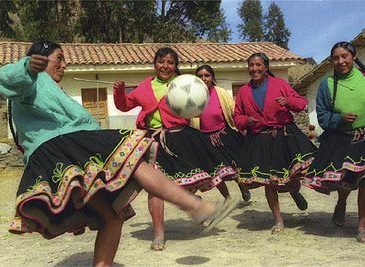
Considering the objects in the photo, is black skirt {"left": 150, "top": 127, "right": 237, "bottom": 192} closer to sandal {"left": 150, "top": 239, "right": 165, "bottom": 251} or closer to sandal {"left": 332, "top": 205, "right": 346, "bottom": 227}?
sandal {"left": 150, "top": 239, "right": 165, "bottom": 251}

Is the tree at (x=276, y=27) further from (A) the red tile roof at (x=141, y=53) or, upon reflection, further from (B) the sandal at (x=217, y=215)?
(B) the sandal at (x=217, y=215)

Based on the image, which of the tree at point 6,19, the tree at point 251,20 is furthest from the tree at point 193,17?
the tree at point 251,20

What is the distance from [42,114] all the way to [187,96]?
1.20 m

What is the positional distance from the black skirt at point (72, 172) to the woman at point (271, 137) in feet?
6.72

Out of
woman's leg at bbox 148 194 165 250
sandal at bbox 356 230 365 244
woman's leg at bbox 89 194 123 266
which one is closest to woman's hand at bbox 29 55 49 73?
woman's leg at bbox 89 194 123 266

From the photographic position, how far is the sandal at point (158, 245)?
15.3 ft

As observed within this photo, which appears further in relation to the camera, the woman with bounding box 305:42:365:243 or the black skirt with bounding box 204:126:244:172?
the black skirt with bounding box 204:126:244:172

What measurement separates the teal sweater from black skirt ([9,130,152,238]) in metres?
0.09

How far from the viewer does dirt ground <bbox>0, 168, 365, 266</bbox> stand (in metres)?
4.09

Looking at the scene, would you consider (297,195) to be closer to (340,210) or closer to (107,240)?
(340,210)

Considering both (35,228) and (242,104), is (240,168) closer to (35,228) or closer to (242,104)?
(242,104)

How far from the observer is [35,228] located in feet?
10.3

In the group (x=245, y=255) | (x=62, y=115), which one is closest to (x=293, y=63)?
(x=245, y=255)

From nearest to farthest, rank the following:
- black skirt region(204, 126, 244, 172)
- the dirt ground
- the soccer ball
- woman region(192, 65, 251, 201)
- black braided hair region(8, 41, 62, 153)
A: black braided hair region(8, 41, 62, 153) → the soccer ball → the dirt ground → black skirt region(204, 126, 244, 172) → woman region(192, 65, 251, 201)
